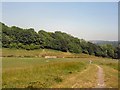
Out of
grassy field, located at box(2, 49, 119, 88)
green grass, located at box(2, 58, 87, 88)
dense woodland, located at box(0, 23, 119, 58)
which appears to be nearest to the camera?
green grass, located at box(2, 58, 87, 88)

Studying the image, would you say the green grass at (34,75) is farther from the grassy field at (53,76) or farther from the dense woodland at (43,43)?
the dense woodland at (43,43)

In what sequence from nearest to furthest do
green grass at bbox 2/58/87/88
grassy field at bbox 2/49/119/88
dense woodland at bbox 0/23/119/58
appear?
green grass at bbox 2/58/87/88 < grassy field at bbox 2/49/119/88 < dense woodland at bbox 0/23/119/58

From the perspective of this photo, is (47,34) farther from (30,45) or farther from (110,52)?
(110,52)

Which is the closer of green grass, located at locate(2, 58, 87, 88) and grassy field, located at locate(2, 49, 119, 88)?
green grass, located at locate(2, 58, 87, 88)

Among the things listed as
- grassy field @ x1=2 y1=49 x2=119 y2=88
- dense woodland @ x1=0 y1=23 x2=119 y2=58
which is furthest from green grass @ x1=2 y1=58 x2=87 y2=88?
dense woodland @ x1=0 y1=23 x2=119 y2=58

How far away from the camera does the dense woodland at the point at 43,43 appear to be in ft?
421

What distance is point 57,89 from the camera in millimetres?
14945

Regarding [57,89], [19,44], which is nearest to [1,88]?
[57,89]

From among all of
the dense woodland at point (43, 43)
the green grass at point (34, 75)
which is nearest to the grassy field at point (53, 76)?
the green grass at point (34, 75)

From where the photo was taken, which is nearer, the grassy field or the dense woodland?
the grassy field

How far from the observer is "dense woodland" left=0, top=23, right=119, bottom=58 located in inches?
5049

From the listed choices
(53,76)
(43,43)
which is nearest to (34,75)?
(53,76)

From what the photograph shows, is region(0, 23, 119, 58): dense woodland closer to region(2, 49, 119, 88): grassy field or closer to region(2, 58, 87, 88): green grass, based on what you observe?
region(2, 49, 119, 88): grassy field

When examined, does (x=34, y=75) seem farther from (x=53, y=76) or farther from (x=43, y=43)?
(x=43, y=43)
